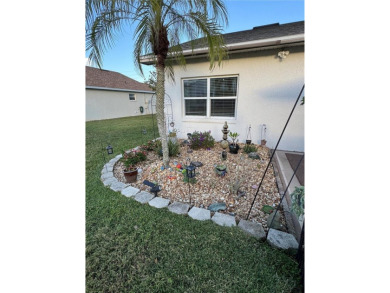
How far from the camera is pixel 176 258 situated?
142 centimetres

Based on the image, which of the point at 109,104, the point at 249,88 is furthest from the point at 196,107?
the point at 109,104

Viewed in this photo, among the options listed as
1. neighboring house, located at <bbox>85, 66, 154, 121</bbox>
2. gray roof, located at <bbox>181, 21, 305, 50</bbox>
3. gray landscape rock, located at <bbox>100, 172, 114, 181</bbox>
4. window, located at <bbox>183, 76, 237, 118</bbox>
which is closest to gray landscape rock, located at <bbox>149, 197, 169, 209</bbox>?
gray landscape rock, located at <bbox>100, 172, 114, 181</bbox>

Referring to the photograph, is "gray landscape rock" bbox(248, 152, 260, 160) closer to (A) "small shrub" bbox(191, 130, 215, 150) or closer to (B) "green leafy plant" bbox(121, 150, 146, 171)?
(A) "small shrub" bbox(191, 130, 215, 150)

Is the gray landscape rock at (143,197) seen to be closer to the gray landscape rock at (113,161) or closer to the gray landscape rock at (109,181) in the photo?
the gray landscape rock at (109,181)

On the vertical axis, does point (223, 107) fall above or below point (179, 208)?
above

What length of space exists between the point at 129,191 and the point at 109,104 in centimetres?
1386

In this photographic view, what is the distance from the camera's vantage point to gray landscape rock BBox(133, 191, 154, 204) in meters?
2.35

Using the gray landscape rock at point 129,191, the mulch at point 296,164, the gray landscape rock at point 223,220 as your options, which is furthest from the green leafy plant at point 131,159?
the mulch at point 296,164

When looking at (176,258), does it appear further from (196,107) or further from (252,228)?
(196,107)

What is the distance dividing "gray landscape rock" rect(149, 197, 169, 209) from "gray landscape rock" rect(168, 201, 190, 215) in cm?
10
